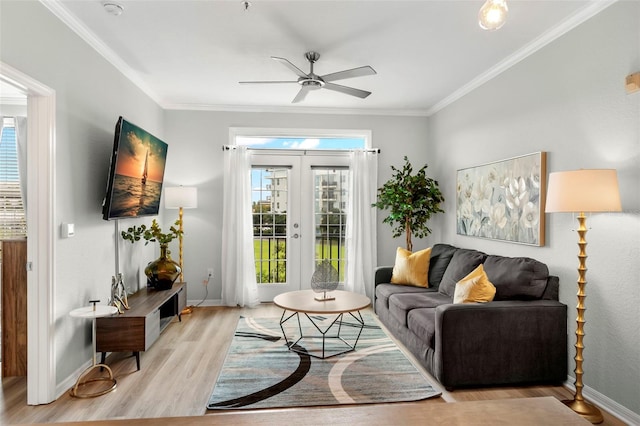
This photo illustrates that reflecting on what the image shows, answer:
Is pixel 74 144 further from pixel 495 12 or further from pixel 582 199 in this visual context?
pixel 582 199

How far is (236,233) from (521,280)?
3.46 m

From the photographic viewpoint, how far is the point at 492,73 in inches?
153

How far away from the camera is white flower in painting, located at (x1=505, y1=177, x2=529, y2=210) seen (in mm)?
3383

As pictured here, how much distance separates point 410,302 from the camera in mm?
3631

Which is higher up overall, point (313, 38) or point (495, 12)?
point (313, 38)

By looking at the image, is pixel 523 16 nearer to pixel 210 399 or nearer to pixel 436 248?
pixel 436 248

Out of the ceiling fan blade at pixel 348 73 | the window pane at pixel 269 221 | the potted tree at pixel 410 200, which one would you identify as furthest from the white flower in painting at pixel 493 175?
the window pane at pixel 269 221

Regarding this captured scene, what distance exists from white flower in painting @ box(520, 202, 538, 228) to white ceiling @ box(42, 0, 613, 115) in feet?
4.40

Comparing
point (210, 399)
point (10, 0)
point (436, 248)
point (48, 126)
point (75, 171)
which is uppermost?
point (10, 0)

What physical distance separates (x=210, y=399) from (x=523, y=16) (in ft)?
11.6

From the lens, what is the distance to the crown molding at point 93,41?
103 inches

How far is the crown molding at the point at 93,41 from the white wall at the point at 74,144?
5cm

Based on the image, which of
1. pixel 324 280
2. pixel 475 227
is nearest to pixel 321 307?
pixel 324 280

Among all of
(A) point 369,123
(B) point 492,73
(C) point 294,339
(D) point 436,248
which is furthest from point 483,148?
(C) point 294,339
